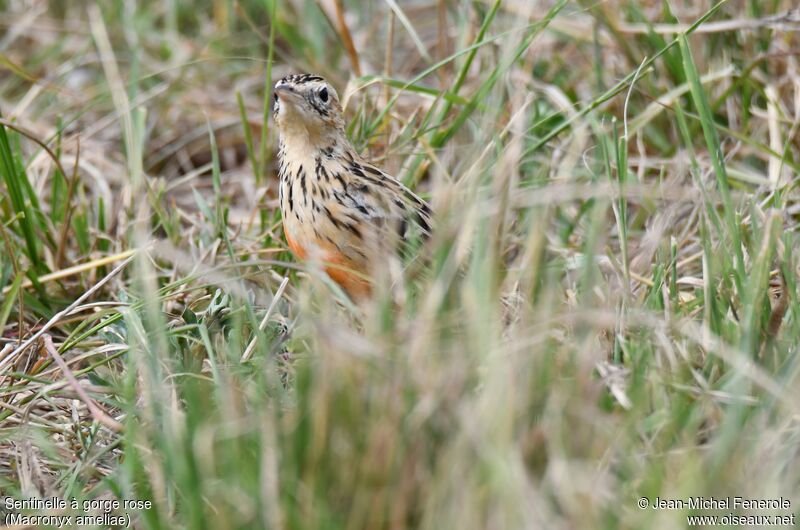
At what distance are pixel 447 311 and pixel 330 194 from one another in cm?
128

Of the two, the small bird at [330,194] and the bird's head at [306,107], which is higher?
the bird's head at [306,107]

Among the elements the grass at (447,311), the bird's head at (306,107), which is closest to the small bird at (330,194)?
the bird's head at (306,107)

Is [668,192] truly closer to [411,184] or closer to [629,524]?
[411,184]

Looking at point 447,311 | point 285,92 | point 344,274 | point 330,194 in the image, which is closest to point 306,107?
point 285,92

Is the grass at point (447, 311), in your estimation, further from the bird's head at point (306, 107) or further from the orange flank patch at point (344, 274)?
the bird's head at point (306, 107)

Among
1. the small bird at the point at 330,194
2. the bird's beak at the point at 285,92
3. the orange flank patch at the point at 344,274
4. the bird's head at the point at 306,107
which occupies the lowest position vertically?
the orange flank patch at the point at 344,274

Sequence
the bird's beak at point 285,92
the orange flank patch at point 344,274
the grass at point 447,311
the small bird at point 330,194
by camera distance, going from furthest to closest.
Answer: the bird's beak at point 285,92
the small bird at point 330,194
the orange flank patch at point 344,274
the grass at point 447,311

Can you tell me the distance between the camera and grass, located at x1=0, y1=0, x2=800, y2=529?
232 centimetres

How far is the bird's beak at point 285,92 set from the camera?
154 inches

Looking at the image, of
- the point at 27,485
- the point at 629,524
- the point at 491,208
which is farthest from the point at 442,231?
the point at 27,485

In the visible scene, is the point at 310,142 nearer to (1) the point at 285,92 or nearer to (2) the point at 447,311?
(1) the point at 285,92

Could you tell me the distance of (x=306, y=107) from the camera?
3953 millimetres

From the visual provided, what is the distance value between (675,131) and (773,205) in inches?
40.7

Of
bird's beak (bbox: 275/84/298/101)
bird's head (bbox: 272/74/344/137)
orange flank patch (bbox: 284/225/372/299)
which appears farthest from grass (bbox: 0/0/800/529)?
bird's beak (bbox: 275/84/298/101)
